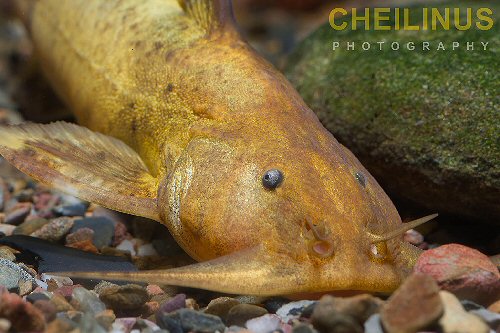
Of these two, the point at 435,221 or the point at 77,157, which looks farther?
the point at 435,221

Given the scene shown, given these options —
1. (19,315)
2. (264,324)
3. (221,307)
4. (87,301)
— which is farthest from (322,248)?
(19,315)

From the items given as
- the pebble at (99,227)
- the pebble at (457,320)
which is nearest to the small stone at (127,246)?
the pebble at (99,227)

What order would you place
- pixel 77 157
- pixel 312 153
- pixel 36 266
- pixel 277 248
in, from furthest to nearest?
pixel 77 157
pixel 36 266
pixel 312 153
pixel 277 248

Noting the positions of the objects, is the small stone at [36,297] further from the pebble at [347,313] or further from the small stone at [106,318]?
the pebble at [347,313]

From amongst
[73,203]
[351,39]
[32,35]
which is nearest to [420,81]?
[351,39]

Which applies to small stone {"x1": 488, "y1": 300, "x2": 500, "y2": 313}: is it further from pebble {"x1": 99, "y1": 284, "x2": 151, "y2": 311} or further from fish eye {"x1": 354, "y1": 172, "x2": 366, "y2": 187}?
pebble {"x1": 99, "y1": 284, "x2": 151, "y2": 311}

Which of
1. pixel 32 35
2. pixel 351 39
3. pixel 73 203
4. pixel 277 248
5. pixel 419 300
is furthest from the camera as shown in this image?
pixel 32 35

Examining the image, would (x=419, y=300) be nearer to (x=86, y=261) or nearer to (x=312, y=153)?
(x=312, y=153)
